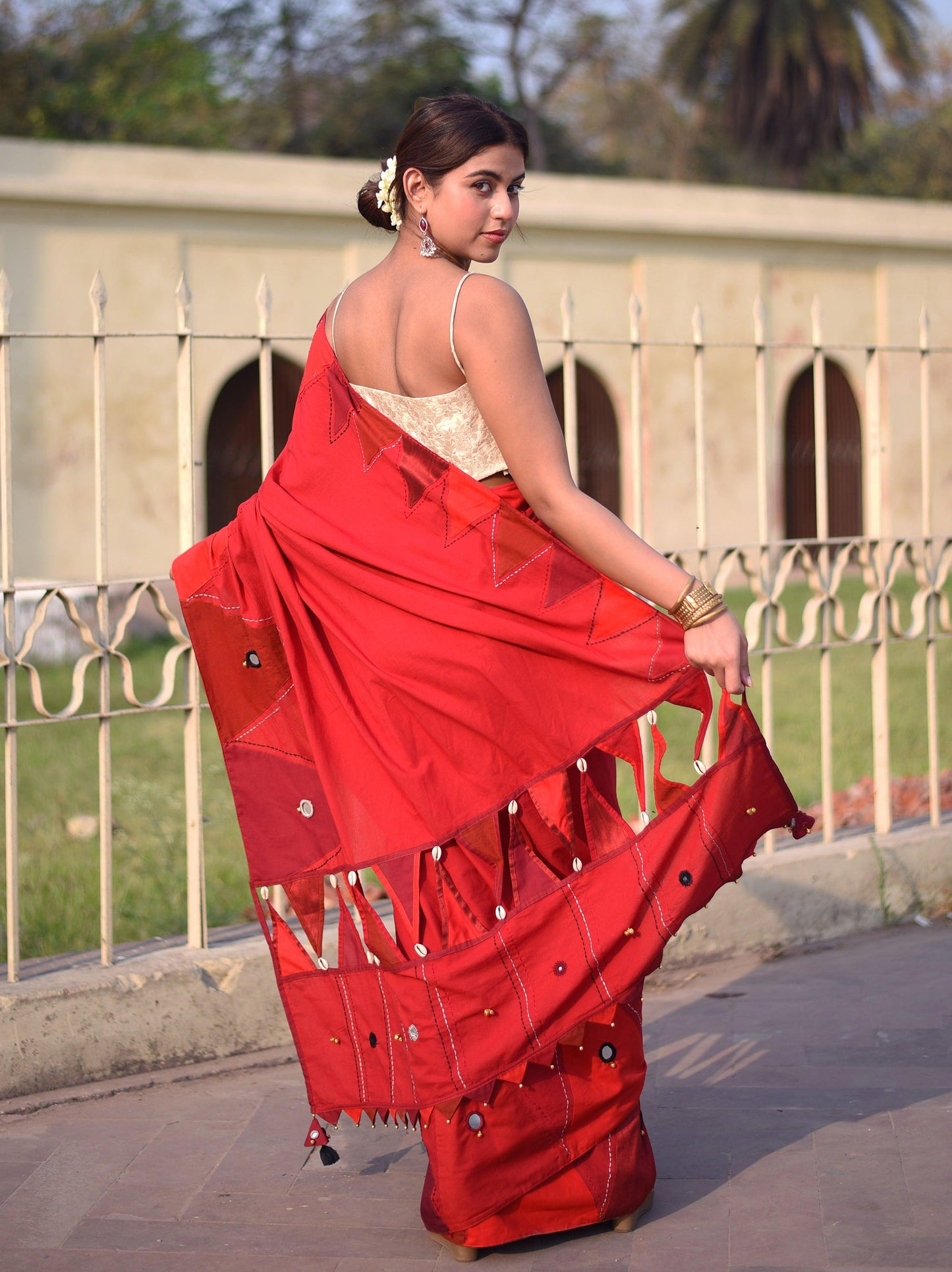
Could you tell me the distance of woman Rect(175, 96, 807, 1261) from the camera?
2.20 meters

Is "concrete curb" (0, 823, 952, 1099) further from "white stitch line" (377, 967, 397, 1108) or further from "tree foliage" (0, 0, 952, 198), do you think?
"tree foliage" (0, 0, 952, 198)

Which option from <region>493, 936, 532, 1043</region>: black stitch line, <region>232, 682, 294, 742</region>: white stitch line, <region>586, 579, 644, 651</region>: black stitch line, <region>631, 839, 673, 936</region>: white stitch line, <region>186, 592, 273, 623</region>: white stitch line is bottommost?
<region>493, 936, 532, 1043</region>: black stitch line

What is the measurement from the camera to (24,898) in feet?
15.3

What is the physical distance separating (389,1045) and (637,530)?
1.98m

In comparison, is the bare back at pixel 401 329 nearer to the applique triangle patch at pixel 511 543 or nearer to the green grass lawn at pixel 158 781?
the applique triangle patch at pixel 511 543

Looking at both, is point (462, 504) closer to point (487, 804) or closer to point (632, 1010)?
point (487, 804)

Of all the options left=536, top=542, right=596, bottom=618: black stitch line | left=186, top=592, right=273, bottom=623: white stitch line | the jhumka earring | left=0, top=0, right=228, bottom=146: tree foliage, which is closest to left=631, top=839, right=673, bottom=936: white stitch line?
left=536, top=542, right=596, bottom=618: black stitch line

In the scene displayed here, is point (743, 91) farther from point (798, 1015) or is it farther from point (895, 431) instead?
point (798, 1015)

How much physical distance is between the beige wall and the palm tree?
31.4 feet

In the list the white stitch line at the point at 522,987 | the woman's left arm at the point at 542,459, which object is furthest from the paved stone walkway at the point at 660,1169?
the woman's left arm at the point at 542,459

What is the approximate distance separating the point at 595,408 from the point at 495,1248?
1329 cm

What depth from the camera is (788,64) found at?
24234mm

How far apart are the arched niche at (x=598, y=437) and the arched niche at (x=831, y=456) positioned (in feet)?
6.83

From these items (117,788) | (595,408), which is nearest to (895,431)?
(595,408)
